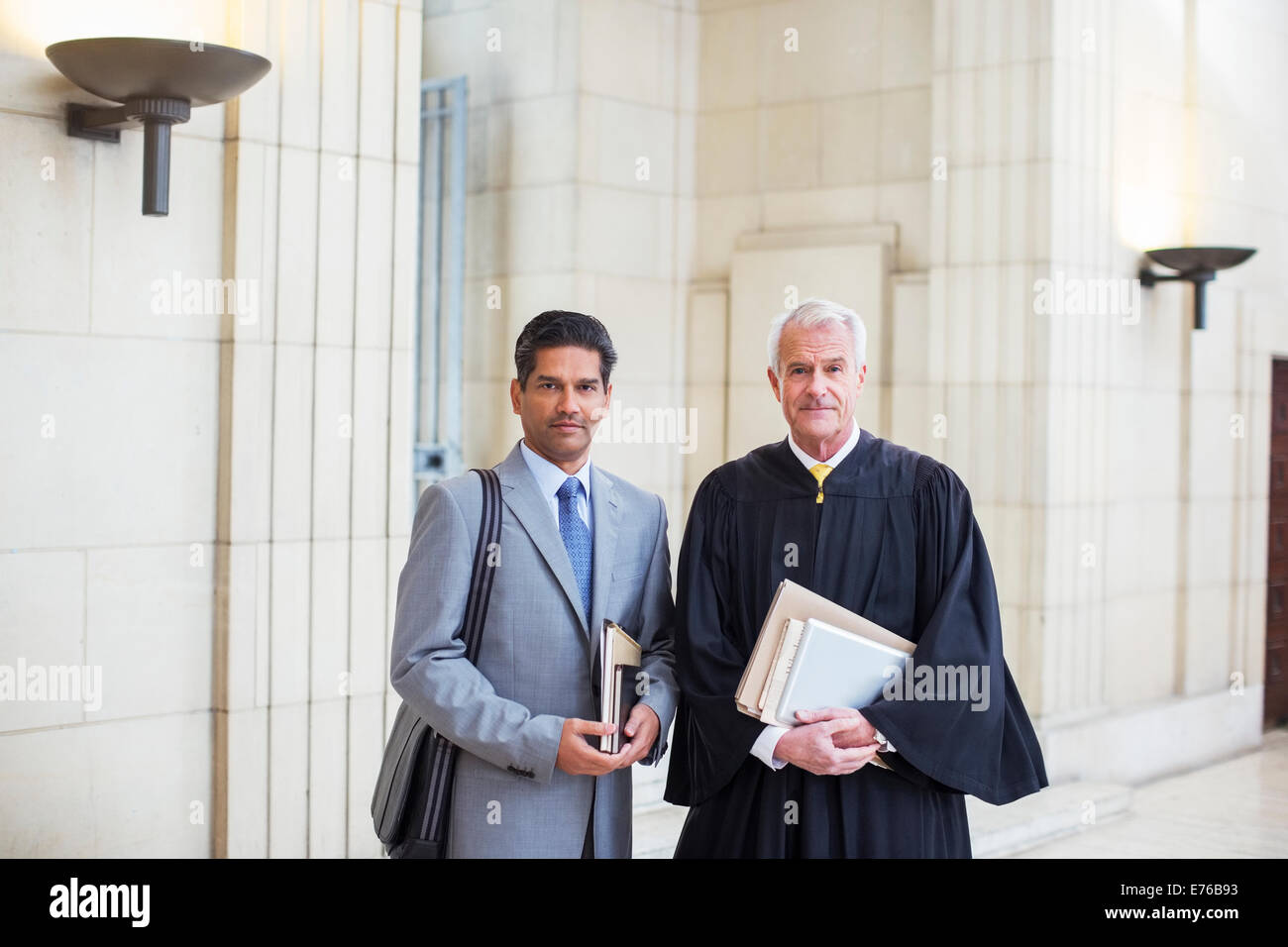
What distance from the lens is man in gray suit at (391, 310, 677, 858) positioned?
299 centimetres

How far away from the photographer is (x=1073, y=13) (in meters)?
7.50

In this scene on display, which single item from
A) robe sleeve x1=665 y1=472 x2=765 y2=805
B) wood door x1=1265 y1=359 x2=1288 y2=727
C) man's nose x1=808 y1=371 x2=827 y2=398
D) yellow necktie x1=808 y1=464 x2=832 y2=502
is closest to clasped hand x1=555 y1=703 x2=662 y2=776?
robe sleeve x1=665 y1=472 x2=765 y2=805

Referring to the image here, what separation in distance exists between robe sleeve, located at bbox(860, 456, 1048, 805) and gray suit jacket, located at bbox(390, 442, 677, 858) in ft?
1.84

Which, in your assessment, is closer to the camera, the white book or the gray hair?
the white book

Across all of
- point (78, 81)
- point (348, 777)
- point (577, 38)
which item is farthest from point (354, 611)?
point (577, 38)

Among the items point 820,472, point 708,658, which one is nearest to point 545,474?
point 708,658

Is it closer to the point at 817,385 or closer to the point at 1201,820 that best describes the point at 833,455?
the point at 817,385

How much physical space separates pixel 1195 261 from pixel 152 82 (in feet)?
19.6

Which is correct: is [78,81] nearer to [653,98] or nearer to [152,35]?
[152,35]

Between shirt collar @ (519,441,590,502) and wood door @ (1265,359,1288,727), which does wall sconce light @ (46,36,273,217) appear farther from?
wood door @ (1265,359,1288,727)

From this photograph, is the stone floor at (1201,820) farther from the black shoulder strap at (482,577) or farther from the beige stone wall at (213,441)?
the black shoulder strap at (482,577)

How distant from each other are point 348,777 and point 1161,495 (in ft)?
18.2

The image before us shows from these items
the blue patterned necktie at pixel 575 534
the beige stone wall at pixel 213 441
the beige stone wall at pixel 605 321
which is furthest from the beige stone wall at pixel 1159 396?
the blue patterned necktie at pixel 575 534

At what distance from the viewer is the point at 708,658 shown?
322 cm
